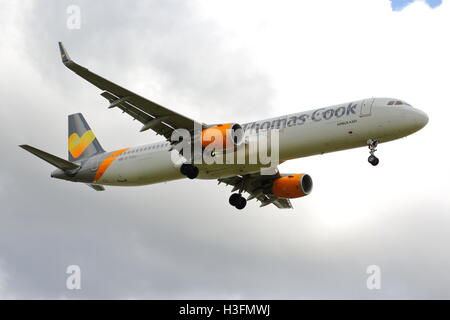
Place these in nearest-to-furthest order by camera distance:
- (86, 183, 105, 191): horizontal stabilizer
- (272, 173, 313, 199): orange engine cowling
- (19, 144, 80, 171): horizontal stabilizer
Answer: (19, 144, 80, 171): horizontal stabilizer
(272, 173, 313, 199): orange engine cowling
(86, 183, 105, 191): horizontal stabilizer

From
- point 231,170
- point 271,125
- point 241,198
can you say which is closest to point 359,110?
point 271,125

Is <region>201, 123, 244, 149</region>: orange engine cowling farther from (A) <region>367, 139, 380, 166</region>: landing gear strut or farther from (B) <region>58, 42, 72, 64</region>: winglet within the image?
(B) <region>58, 42, 72, 64</region>: winglet

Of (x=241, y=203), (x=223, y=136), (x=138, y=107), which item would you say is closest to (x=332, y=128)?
(x=223, y=136)

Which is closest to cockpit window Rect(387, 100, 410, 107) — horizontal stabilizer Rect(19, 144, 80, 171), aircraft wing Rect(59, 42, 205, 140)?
aircraft wing Rect(59, 42, 205, 140)

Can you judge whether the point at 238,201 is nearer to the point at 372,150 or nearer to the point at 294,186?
the point at 294,186

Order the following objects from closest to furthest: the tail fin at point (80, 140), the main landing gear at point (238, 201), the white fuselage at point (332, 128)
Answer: the white fuselage at point (332, 128), the main landing gear at point (238, 201), the tail fin at point (80, 140)

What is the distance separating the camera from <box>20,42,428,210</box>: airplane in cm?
3669

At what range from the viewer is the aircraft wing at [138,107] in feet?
116

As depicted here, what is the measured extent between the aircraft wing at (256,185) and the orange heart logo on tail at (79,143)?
10114mm

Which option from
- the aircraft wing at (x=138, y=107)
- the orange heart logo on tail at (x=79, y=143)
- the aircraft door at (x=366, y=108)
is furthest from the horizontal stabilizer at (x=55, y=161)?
the aircraft door at (x=366, y=108)

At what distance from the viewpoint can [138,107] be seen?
39.5 metres

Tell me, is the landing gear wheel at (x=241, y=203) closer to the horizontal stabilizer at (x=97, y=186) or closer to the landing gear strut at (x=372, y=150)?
the horizontal stabilizer at (x=97, y=186)

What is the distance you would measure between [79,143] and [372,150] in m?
22.0

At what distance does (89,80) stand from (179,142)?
23.9 ft
